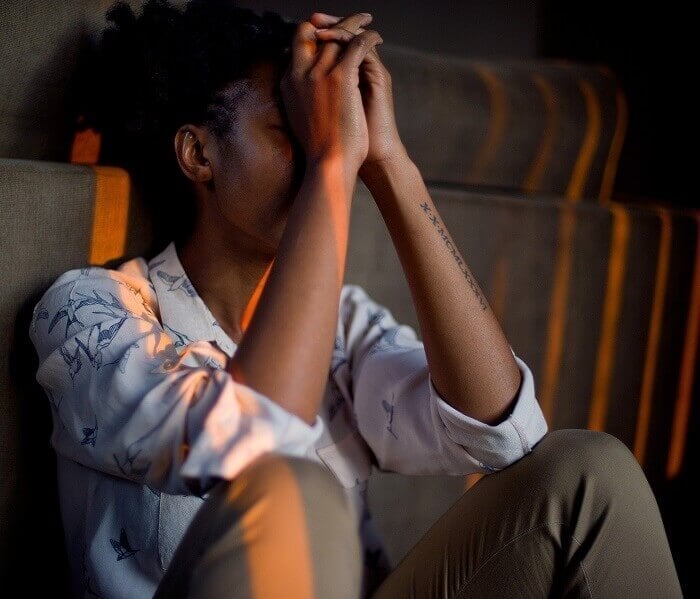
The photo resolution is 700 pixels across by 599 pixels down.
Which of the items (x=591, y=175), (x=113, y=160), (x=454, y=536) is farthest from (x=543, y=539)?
(x=591, y=175)

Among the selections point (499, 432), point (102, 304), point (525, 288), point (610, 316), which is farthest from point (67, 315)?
point (610, 316)

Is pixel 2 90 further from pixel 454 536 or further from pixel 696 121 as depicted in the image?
pixel 696 121

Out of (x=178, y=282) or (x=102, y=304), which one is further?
(x=178, y=282)

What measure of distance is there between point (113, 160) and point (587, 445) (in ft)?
1.94

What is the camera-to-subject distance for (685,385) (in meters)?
1.45

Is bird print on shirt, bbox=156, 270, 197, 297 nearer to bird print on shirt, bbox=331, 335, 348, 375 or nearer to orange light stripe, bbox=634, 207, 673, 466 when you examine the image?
bird print on shirt, bbox=331, 335, 348, 375

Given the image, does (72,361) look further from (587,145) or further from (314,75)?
(587,145)

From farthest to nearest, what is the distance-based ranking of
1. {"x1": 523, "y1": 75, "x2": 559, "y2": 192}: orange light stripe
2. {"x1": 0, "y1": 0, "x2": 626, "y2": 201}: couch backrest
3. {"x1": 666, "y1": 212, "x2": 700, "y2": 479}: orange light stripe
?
1. {"x1": 666, "y1": 212, "x2": 700, "y2": 479}: orange light stripe
2. {"x1": 523, "y1": 75, "x2": 559, "y2": 192}: orange light stripe
3. {"x1": 0, "y1": 0, "x2": 626, "y2": 201}: couch backrest

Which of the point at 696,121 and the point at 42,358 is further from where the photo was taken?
the point at 696,121

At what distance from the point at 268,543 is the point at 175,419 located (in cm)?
13

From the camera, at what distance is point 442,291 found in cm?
74

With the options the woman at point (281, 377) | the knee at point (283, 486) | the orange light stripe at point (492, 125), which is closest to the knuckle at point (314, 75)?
the woman at point (281, 377)

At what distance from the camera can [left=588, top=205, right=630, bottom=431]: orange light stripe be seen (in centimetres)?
126

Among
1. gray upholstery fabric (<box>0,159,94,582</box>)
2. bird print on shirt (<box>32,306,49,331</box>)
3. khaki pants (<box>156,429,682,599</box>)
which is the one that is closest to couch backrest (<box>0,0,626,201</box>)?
gray upholstery fabric (<box>0,159,94,582</box>)
